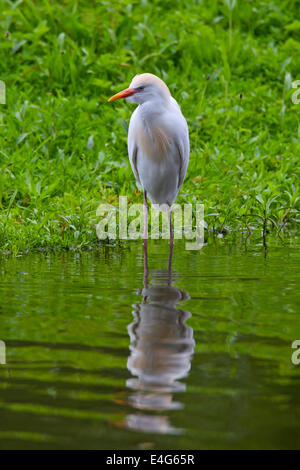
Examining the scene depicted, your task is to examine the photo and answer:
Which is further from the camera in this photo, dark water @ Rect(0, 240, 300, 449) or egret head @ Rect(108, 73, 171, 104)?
egret head @ Rect(108, 73, 171, 104)

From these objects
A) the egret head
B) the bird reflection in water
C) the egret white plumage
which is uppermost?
the egret head

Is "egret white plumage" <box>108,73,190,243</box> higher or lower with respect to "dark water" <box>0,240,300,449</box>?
higher

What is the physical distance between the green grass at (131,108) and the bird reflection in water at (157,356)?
2.52 metres

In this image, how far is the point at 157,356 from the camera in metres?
3.70

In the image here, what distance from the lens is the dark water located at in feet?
9.20

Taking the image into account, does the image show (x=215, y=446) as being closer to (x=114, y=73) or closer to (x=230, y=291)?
(x=230, y=291)

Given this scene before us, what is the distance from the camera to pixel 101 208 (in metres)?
8.24

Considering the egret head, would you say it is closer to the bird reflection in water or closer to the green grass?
the green grass

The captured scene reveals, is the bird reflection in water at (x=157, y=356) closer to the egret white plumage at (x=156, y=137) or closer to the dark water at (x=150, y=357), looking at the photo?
the dark water at (x=150, y=357)

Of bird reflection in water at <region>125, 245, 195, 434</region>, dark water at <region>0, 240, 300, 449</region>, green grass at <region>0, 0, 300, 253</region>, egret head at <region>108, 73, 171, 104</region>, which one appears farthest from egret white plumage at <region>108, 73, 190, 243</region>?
bird reflection in water at <region>125, 245, 195, 434</region>

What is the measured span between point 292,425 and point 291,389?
41 cm

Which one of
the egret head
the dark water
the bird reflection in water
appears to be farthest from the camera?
the egret head

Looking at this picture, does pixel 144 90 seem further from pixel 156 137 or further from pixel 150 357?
pixel 150 357

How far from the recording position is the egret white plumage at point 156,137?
21.4 feet
